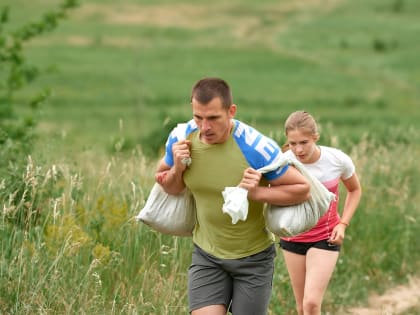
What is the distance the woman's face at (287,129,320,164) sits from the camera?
593cm

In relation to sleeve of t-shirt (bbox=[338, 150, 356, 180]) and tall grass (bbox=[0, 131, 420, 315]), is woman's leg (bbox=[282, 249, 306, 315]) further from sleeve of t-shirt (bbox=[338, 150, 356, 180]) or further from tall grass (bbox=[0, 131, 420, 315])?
tall grass (bbox=[0, 131, 420, 315])

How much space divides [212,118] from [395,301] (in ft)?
13.0

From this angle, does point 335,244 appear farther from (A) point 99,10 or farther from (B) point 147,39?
(A) point 99,10

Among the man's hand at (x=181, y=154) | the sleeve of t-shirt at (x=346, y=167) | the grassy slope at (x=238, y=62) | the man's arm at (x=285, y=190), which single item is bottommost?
the grassy slope at (x=238, y=62)

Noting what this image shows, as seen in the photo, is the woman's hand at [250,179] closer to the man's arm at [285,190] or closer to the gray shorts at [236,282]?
the man's arm at [285,190]

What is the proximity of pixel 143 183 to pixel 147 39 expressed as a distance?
34416 mm

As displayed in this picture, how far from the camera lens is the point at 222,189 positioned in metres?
5.01

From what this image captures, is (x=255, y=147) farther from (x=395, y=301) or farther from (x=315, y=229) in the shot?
(x=395, y=301)

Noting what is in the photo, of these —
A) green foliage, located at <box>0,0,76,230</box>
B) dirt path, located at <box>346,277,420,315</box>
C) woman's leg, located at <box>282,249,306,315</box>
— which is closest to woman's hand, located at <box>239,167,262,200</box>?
woman's leg, located at <box>282,249,306,315</box>

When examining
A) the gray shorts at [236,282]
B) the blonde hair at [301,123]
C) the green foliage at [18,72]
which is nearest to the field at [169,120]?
the green foliage at [18,72]

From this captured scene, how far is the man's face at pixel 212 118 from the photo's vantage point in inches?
190

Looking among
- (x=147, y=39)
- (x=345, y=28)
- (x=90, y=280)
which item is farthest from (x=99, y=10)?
(x=90, y=280)

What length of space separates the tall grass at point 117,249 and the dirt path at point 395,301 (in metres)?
0.12

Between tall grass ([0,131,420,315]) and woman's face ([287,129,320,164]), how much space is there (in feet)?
4.10
